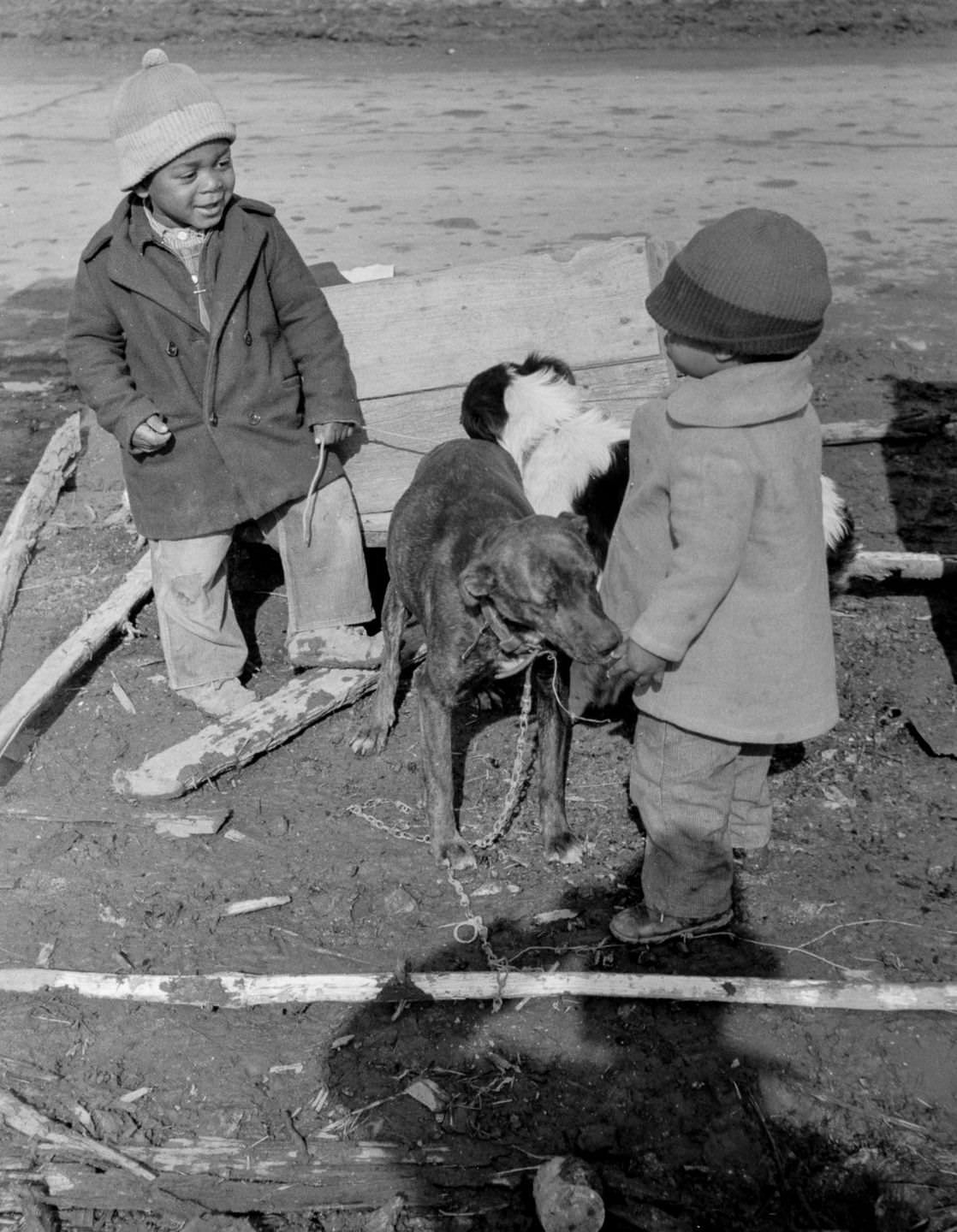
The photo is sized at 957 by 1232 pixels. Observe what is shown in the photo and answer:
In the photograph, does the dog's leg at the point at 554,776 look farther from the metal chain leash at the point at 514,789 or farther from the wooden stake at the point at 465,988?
the wooden stake at the point at 465,988

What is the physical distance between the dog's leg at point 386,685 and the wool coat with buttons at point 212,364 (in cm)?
62

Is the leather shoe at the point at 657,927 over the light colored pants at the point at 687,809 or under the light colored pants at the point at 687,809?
under

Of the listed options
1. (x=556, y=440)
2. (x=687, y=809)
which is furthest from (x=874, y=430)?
(x=687, y=809)

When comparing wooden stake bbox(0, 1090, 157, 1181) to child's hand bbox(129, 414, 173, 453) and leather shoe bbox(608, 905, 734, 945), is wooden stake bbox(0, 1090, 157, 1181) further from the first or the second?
child's hand bbox(129, 414, 173, 453)

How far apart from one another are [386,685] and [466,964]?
151 centimetres

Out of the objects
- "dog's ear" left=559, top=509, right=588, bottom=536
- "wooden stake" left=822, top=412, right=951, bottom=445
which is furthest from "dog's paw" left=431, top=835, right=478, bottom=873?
"wooden stake" left=822, top=412, right=951, bottom=445

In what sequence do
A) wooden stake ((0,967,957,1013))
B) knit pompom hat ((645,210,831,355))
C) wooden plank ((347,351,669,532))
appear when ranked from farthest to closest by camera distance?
wooden plank ((347,351,669,532)) < wooden stake ((0,967,957,1013)) < knit pompom hat ((645,210,831,355))

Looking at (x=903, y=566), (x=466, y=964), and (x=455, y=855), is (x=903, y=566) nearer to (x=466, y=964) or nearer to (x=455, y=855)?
(x=455, y=855)

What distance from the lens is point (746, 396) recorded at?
3070 millimetres

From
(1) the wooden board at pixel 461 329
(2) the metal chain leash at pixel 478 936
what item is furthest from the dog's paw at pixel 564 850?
(1) the wooden board at pixel 461 329

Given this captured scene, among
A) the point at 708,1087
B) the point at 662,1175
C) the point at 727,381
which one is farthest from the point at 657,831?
the point at 727,381

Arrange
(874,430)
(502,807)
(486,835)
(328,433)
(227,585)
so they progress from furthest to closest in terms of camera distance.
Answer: (874,430)
(227,585)
(328,433)
(502,807)
(486,835)

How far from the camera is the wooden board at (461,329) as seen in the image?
5348 mm

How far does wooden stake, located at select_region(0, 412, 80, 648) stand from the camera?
18.5ft
